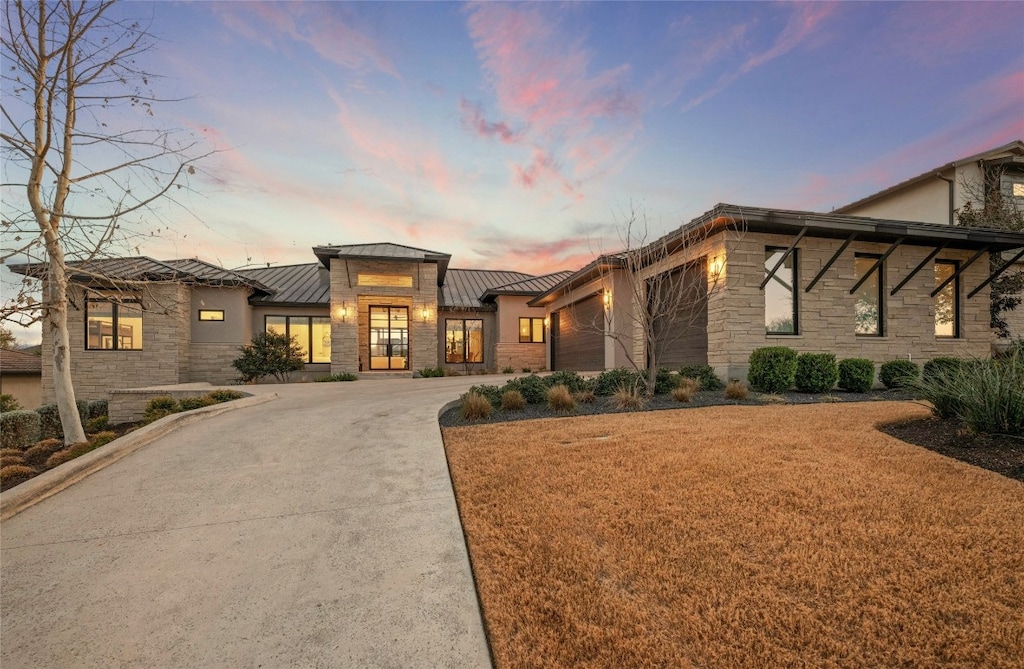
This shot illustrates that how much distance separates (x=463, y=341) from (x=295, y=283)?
789 cm

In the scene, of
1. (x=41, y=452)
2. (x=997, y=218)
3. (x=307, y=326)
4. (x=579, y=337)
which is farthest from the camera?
(x=307, y=326)

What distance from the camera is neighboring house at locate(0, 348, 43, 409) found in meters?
17.5

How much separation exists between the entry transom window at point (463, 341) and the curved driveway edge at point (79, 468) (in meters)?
12.9

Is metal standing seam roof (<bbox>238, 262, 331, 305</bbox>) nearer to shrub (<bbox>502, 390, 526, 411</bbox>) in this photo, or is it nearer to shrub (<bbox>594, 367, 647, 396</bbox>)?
shrub (<bbox>502, 390, 526, 411</bbox>)

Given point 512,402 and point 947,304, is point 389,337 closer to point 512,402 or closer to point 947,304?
point 512,402

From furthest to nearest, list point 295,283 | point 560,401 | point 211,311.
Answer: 1. point 295,283
2. point 211,311
3. point 560,401

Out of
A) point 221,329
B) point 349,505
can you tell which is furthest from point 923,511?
point 221,329

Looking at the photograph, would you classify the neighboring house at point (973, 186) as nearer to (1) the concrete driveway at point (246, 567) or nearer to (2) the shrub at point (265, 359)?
(1) the concrete driveway at point (246, 567)

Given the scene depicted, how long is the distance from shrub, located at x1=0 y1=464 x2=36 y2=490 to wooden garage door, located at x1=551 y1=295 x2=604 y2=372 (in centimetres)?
1194

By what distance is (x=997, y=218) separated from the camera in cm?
1333

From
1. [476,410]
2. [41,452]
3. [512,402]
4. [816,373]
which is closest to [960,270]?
[816,373]

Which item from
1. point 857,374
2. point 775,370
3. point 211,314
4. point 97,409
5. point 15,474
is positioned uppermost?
point 211,314

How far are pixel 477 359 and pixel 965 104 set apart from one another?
17341 mm

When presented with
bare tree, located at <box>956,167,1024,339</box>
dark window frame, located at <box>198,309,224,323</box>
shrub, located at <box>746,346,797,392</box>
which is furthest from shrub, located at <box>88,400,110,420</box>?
bare tree, located at <box>956,167,1024,339</box>
